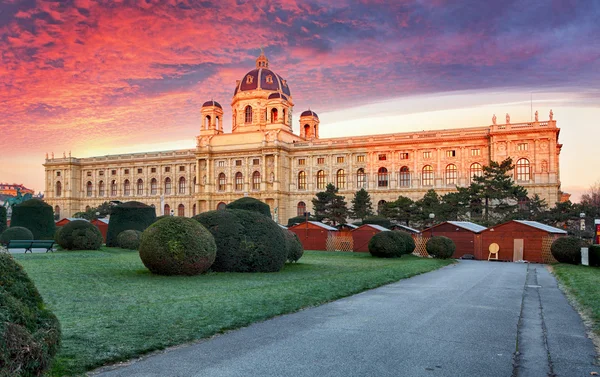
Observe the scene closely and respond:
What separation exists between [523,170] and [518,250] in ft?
123

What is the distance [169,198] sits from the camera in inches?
3504

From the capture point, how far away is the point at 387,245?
30.5 m

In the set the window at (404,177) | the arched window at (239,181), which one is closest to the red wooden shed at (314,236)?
the window at (404,177)

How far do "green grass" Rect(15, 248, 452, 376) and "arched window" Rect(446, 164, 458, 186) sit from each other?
2138 inches

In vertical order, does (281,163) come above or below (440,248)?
above

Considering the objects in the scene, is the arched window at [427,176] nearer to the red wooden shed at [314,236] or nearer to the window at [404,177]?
the window at [404,177]

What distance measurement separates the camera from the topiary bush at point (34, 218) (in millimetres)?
31766

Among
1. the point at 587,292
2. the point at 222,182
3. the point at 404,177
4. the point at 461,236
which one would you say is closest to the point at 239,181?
the point at 222,182

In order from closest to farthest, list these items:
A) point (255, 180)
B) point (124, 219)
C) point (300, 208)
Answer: point (124, 219), point (300, 208), point (255, 180)

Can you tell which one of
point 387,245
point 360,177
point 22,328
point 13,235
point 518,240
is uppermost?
point 360,177

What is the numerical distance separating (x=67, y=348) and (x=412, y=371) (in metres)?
4.23

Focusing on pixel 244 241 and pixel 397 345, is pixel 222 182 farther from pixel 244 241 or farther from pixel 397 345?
pixel 397 345

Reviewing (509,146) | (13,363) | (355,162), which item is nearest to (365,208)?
(355,162)

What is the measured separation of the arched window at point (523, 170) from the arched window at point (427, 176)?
36.9 ft
